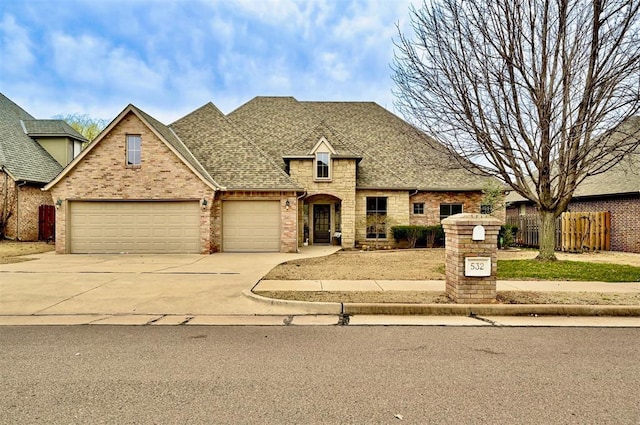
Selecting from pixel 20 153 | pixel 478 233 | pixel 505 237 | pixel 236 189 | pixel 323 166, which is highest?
pixel 20 153

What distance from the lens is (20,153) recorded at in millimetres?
21469

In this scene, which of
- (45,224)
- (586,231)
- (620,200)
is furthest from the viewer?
(45,224)

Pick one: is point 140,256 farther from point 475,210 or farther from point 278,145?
point 475,210

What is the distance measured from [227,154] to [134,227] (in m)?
5.44

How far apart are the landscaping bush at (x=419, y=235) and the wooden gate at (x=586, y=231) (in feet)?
18.9

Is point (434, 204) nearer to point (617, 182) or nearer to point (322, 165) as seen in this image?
point (322, 165)

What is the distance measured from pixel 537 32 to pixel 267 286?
10840 mm

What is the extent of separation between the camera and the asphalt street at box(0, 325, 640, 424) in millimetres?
3199

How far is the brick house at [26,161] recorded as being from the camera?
19.4 metres

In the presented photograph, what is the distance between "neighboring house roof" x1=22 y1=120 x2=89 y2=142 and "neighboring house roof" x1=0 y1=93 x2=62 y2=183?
29cm

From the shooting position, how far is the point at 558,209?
12.8 m

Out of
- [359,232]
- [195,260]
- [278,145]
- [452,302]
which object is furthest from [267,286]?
[278,145]

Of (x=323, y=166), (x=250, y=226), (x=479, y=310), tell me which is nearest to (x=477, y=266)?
(x=479, y=310)

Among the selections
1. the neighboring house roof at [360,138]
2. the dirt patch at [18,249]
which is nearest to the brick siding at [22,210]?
the dirt patch at [18,249]
